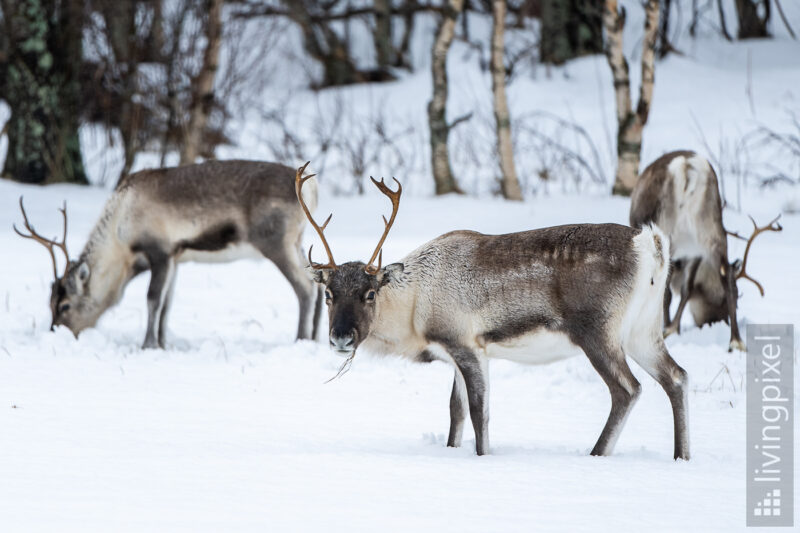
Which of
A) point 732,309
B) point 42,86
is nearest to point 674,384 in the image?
point 732,309

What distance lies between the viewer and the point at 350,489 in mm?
3988

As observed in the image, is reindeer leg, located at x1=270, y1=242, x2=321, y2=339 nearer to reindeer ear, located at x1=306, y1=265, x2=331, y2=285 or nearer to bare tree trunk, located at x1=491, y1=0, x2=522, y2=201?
reindeer ear, located at x1=306, y1=265, x2=331, y2=285

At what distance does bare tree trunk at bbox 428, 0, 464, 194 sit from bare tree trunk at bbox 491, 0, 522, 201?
A: 0.52 metres

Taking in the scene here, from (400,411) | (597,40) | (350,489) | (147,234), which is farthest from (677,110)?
(350,489)

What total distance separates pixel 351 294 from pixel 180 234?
3403mm

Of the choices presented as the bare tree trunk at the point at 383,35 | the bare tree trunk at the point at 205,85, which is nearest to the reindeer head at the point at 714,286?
the bare tree trunk at the point at 205,85

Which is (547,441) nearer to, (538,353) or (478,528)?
(538,353)

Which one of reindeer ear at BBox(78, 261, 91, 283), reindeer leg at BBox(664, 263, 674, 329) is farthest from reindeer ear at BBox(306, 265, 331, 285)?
reindeer ear at BBox(78, 261, 91, 283)

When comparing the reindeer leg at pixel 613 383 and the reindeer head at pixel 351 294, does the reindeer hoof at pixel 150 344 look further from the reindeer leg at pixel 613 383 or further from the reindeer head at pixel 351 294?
the reindeer leg at pixel 613 383

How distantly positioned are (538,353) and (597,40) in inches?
650

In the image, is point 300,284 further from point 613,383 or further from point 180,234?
point 613,383

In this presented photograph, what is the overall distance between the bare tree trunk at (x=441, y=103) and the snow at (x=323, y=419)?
0.42m

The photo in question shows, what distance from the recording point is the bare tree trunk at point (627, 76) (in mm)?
10812

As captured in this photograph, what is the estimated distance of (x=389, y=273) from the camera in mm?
5156
